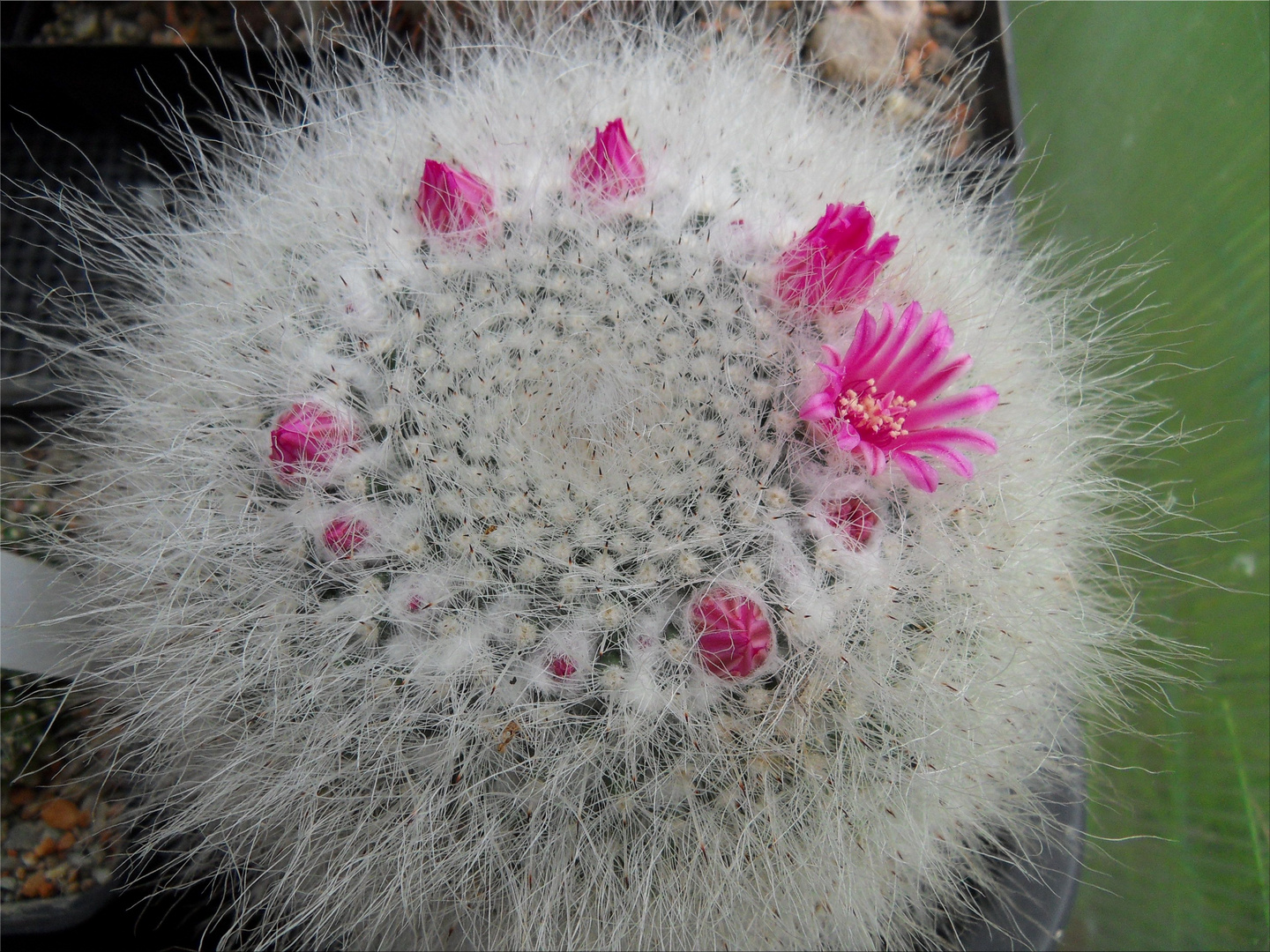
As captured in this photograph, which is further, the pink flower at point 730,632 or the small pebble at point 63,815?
the small pebble at point 63,815

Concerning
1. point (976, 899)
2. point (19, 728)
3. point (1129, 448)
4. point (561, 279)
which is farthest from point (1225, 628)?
point (19, 728)

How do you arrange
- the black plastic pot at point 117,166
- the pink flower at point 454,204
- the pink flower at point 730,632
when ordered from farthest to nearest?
1. the black plastic pot at point 117,166
2. the pink flower at point 454,204
3. the pink flower at point 730,632

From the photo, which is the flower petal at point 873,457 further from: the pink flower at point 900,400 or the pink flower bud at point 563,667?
the pink flower bud at point 563,667

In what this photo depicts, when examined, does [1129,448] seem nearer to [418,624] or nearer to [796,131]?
[796,131]

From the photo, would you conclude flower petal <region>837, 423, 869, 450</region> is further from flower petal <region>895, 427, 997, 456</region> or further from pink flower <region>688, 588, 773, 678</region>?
pink flower <region>688, 588, 773, 678</region>

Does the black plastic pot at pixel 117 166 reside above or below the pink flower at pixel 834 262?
below

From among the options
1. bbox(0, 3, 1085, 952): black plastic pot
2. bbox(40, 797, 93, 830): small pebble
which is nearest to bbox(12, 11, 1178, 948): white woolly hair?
bbox(0, 3, 1085, 952): black plastic pot

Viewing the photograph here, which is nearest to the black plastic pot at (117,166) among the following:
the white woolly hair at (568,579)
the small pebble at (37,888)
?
the small pebble at (37,888)

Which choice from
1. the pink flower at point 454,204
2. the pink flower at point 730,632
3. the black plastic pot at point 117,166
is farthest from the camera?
the black plastic pot at point 117,166
